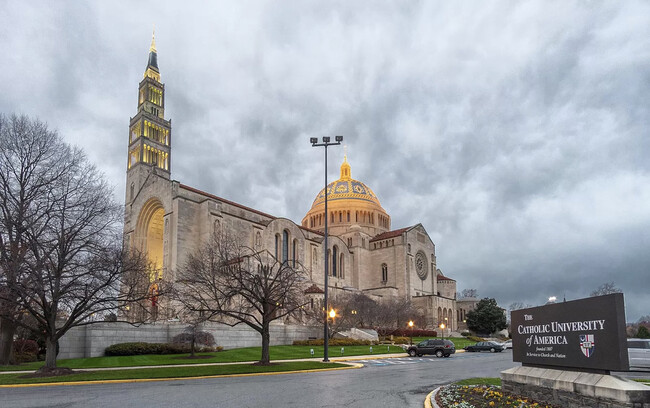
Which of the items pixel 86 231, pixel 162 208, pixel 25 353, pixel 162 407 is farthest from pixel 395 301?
pixel 162 407

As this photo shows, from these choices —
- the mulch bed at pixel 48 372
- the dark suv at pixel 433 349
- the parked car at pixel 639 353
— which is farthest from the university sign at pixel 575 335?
the dark suv at pixel 433 349

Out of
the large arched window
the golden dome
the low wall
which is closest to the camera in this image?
the low wall

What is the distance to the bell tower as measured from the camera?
223ft

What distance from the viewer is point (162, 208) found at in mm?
64438

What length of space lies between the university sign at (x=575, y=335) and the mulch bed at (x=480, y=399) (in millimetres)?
1065

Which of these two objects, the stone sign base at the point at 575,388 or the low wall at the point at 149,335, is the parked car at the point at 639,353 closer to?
the stone sign base at the point at 575,388

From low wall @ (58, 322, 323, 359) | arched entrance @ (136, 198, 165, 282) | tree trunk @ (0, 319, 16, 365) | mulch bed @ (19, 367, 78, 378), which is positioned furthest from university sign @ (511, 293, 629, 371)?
arched entrance @ (136, 198, 165, 282)

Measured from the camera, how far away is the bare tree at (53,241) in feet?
70.3

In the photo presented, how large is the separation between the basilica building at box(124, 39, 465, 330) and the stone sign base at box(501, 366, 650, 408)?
124 feet

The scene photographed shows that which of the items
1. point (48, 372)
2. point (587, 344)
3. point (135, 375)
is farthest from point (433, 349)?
point (587, 344)

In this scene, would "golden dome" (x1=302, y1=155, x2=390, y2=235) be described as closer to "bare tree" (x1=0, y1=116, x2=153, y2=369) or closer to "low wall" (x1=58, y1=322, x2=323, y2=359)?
"low wall" (x1=58, y1=322, x2=323, y2=359)

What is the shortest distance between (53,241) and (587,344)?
22443 mm

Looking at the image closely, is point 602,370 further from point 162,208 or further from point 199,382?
point 162,208

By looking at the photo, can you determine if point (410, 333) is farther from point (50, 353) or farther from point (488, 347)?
point (50, 353)
